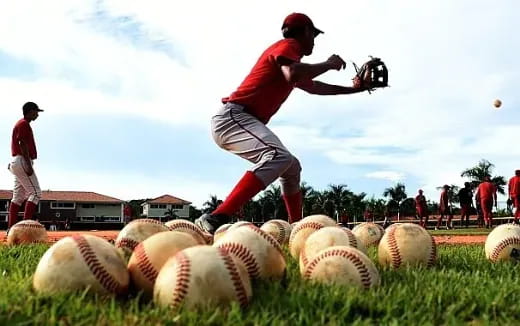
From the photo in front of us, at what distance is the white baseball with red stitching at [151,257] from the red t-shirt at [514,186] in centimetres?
1838

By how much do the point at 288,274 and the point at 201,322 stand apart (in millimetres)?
1504

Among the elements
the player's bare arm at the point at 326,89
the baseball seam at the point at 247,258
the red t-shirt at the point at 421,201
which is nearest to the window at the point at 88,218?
the red t-shirt at the point at 421,201

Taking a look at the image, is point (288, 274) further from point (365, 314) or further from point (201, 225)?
point (201, 225)

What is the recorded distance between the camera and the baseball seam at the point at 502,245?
5.54m

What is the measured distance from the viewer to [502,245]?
5547 millimetres

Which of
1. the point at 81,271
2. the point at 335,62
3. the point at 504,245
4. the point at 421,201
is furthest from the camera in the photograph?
the point at 421,201

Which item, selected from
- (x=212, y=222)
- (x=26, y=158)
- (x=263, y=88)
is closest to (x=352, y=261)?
(x=212, y=222)

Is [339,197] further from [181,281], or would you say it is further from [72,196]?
[181,281]

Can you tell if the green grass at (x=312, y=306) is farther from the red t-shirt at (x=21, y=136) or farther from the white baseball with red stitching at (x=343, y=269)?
the red t-shirt at (x=21, y=136)

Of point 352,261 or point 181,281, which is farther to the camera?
point 352,261

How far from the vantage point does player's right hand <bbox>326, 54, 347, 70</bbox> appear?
6.34 m

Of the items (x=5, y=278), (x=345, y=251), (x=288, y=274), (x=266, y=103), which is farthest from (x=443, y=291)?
(x=266, y=103)

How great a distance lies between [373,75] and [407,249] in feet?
9.10

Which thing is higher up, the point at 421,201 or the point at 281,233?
the point at 421,201
